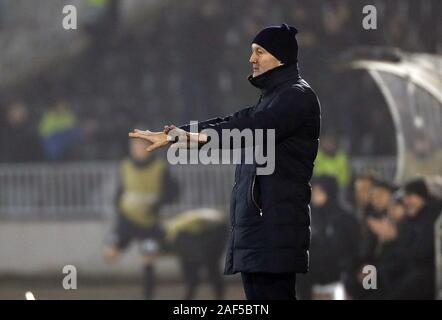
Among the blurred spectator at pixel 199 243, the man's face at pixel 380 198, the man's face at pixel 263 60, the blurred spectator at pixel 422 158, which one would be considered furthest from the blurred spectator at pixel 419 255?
the man's face at pixel 263 60

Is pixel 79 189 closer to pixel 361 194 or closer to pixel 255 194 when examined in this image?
pixel 361 194

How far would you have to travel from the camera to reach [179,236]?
13.3m

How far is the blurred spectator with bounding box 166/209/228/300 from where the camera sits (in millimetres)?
→ 13008

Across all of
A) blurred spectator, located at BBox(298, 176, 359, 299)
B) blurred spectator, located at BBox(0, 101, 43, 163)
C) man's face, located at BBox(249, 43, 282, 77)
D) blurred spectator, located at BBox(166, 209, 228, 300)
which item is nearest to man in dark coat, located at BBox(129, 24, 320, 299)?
man's face, located at BBox(249, 43, 282, 77)

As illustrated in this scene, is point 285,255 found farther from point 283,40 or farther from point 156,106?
point 156,106

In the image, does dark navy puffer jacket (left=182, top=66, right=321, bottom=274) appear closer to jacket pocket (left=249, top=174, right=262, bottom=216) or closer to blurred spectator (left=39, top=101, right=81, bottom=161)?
jacket pocket (left=249, top=174, right=262, bottom=216)

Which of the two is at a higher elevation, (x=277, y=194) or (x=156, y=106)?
(x=156, y=106)

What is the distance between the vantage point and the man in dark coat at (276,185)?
5.46 meters

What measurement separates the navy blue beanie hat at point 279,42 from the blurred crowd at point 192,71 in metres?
6.96

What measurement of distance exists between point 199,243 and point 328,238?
6.09 ft
